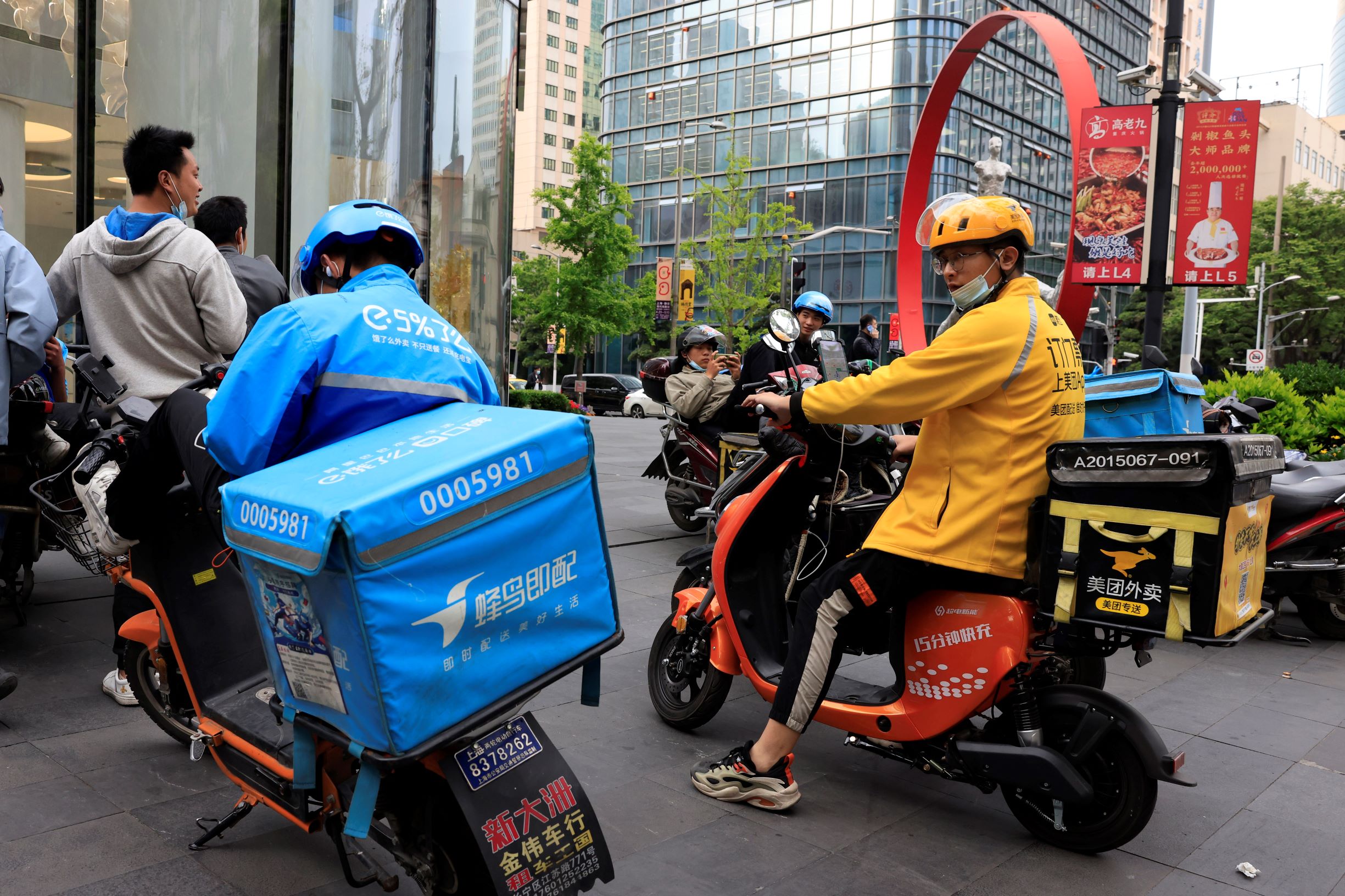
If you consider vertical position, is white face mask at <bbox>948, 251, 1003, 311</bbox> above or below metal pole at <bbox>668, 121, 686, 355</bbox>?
below

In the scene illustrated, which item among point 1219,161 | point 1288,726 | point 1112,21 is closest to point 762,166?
point 1112,21

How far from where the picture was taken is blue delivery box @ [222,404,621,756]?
1.87 meters

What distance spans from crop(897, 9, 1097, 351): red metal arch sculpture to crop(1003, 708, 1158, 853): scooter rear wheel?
234 inches

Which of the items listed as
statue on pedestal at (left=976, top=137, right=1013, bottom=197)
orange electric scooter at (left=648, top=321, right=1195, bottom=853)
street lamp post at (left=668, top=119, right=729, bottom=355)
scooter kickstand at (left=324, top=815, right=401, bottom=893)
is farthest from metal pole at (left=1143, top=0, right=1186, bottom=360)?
street lamp post at (left=668, top=119, right=729, bottom=355)

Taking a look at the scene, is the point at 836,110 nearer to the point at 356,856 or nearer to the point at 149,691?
the point at 149,691

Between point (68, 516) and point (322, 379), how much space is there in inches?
118

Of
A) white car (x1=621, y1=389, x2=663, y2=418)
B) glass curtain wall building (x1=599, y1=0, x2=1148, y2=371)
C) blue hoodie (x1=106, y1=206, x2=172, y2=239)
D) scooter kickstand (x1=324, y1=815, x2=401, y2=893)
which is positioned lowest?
white car (x1=621, y1=389, x2=663, y2=418)

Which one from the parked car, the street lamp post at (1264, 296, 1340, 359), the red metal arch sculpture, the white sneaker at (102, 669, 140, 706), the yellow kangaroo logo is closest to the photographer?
the yellow kangaroo logo

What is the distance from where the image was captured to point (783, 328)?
3.55 metres

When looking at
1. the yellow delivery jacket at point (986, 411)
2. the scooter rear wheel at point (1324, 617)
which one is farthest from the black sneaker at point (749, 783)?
the scooter rear wheel at point (1324, 617)

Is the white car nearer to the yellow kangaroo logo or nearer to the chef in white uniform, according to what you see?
the chef in white uniform

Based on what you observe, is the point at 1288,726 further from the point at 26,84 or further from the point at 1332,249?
the point at 1332,249

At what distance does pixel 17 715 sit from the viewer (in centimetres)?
391

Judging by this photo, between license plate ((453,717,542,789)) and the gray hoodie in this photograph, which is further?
the gray hoodie
